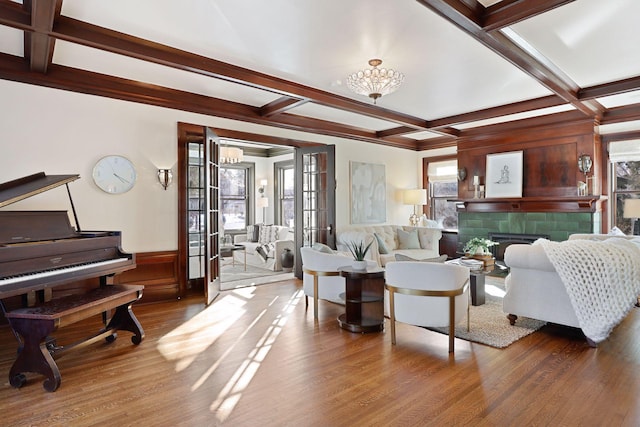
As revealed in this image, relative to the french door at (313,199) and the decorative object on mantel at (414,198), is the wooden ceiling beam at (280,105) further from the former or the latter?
the decorative object on mantel at (414,198)

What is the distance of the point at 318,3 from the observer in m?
2.71

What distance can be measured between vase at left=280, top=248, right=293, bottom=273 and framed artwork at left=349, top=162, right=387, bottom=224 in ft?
4.55

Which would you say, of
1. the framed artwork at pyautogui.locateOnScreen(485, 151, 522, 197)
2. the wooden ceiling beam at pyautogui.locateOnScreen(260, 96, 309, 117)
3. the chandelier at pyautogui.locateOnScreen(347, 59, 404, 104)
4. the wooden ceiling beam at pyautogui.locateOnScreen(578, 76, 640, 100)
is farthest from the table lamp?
the wooden ceiling beam at pyautogui.locateOnScreen(260, 96, 309, 117)

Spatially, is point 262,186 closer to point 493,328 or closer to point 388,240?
point 388,240

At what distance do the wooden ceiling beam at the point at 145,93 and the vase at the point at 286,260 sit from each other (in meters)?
2.38

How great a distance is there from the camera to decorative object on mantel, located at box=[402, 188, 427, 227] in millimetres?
7969

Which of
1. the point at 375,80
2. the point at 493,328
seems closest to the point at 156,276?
the point at 375,80

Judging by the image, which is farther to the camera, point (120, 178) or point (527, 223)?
point (527, 223)

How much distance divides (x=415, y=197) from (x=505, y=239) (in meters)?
1.94

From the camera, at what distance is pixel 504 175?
681cm

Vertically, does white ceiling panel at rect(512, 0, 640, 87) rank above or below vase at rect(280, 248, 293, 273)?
above

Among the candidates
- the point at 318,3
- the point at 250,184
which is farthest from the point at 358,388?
the point at 250,184

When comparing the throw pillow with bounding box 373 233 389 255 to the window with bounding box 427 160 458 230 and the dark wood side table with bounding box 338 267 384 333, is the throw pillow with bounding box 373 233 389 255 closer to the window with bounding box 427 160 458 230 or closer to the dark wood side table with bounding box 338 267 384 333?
the window with bounding box 427 160 458 230

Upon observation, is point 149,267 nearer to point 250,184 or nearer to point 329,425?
point 329,425
